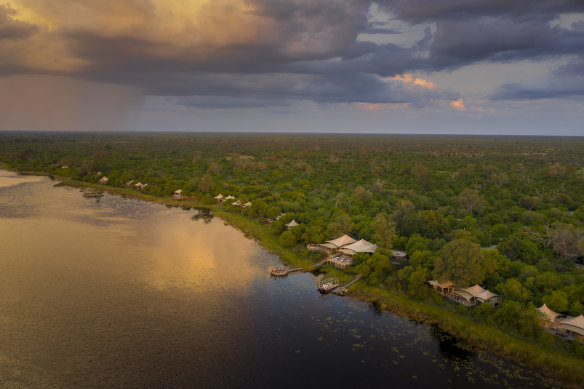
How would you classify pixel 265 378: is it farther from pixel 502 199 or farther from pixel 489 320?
pixel 502 199

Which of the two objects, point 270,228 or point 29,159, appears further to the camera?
point 29,159

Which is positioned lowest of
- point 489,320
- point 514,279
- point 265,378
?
point 265,378

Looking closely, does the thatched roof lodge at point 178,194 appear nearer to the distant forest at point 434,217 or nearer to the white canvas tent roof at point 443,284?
the distant forest at point 434,217

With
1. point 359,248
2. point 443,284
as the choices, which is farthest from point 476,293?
point 359,248

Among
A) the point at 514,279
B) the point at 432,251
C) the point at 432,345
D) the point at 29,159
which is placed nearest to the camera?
the point at 432,345

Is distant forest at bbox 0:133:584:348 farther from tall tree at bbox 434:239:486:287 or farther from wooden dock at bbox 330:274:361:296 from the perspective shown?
wooden dock at bbox 330:274:361:296

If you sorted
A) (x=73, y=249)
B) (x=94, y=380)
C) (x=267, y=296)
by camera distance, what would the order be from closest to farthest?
(x=94, y=380) → (x=267, y=296) → (x=73, y=249)

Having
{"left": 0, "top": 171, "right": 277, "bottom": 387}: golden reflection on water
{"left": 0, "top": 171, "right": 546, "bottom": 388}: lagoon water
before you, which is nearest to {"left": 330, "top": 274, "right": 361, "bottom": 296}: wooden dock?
{"left": 0, "top": 171, "right": 546, "bottom": 388}: lagoon water

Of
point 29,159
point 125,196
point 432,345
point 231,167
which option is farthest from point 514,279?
point 29,159
